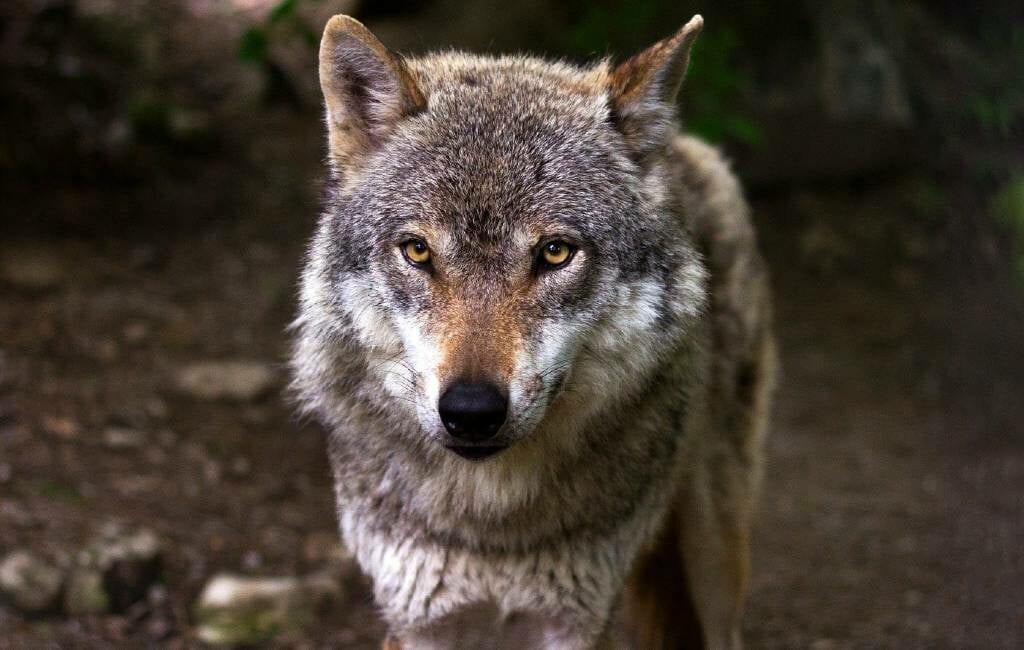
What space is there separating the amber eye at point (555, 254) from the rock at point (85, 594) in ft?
9.41

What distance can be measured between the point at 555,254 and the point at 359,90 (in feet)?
2.83

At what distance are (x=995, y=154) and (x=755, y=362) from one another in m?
3.98

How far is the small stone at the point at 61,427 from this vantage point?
5914 mm

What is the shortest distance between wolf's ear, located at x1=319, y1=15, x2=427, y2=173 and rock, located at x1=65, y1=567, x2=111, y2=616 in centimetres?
243

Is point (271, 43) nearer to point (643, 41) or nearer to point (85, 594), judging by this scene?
point (643, 41)

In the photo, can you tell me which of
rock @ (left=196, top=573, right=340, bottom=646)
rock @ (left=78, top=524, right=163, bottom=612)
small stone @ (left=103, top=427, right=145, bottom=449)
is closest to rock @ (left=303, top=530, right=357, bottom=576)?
rock @ (left=196, top=573, right=340, bottom=646)

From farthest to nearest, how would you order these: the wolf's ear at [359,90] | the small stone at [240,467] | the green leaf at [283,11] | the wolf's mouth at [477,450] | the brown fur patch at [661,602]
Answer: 1. the small stone at [240,467]
2. the green leaf at [283,11]
3. the brown fur patch at [661,602]
4. the wolf's ear at [359,90]
5. the wolf's mouth at [477,450]

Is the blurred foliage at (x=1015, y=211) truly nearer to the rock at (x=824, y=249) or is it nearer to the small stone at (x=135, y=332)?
the rock at (x=824, y=249)

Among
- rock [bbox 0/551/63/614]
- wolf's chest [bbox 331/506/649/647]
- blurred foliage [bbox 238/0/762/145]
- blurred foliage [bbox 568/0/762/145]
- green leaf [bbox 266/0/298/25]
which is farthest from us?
blurred foliage [bbox 568/0/762/145]

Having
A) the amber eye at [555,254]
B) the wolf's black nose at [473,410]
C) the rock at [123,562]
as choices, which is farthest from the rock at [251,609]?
the amber eye at [555,254]

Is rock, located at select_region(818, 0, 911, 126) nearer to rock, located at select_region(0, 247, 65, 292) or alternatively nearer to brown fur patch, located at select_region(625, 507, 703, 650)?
brown fur patch, located at select_region(625, 507, 703, 650)

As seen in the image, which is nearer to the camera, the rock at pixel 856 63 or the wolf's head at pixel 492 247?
the wolf's head at pixel 492 247

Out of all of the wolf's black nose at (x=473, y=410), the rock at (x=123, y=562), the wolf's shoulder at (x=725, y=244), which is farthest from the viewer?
the rock at (x=123, y=562)

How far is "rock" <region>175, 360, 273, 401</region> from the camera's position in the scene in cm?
668
